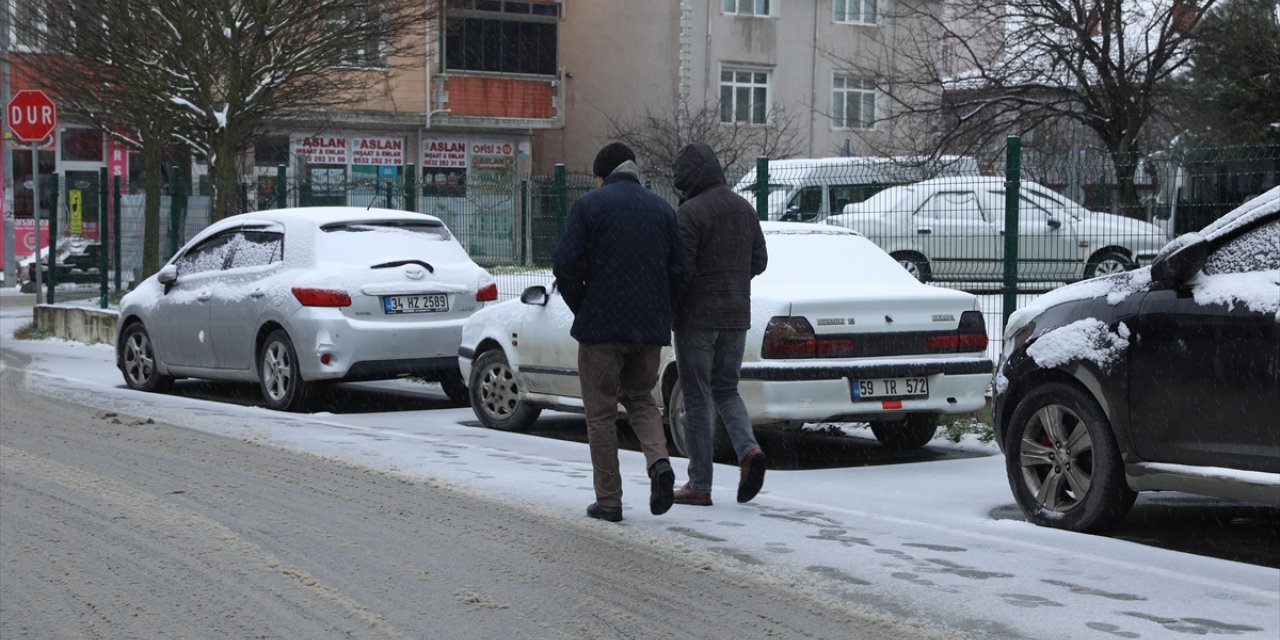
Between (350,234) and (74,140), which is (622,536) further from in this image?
(74,140)

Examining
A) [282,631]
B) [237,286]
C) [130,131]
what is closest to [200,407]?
[237,286]

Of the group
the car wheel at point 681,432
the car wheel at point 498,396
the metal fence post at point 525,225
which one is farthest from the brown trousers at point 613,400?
the metal fence post at point 525,225

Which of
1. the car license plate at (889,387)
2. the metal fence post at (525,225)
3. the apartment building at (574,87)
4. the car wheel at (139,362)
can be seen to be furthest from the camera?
the apartment building at (574,87)

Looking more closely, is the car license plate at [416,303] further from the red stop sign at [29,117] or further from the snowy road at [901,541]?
the red stop sign at [29,117]

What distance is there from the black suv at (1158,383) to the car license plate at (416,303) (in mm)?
5986

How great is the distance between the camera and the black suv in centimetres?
700

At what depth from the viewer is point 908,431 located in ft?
35.8

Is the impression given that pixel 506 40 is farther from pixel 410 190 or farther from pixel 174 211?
pixel 410 190

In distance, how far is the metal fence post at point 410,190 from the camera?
58.6 feet

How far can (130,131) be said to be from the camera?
2723cm

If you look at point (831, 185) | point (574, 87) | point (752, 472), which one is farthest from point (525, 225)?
point (574, 87)

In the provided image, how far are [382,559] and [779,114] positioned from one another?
1651 inches

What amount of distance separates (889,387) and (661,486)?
245cm

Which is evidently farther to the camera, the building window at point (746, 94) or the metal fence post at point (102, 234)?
the building window at point (746, 94)
